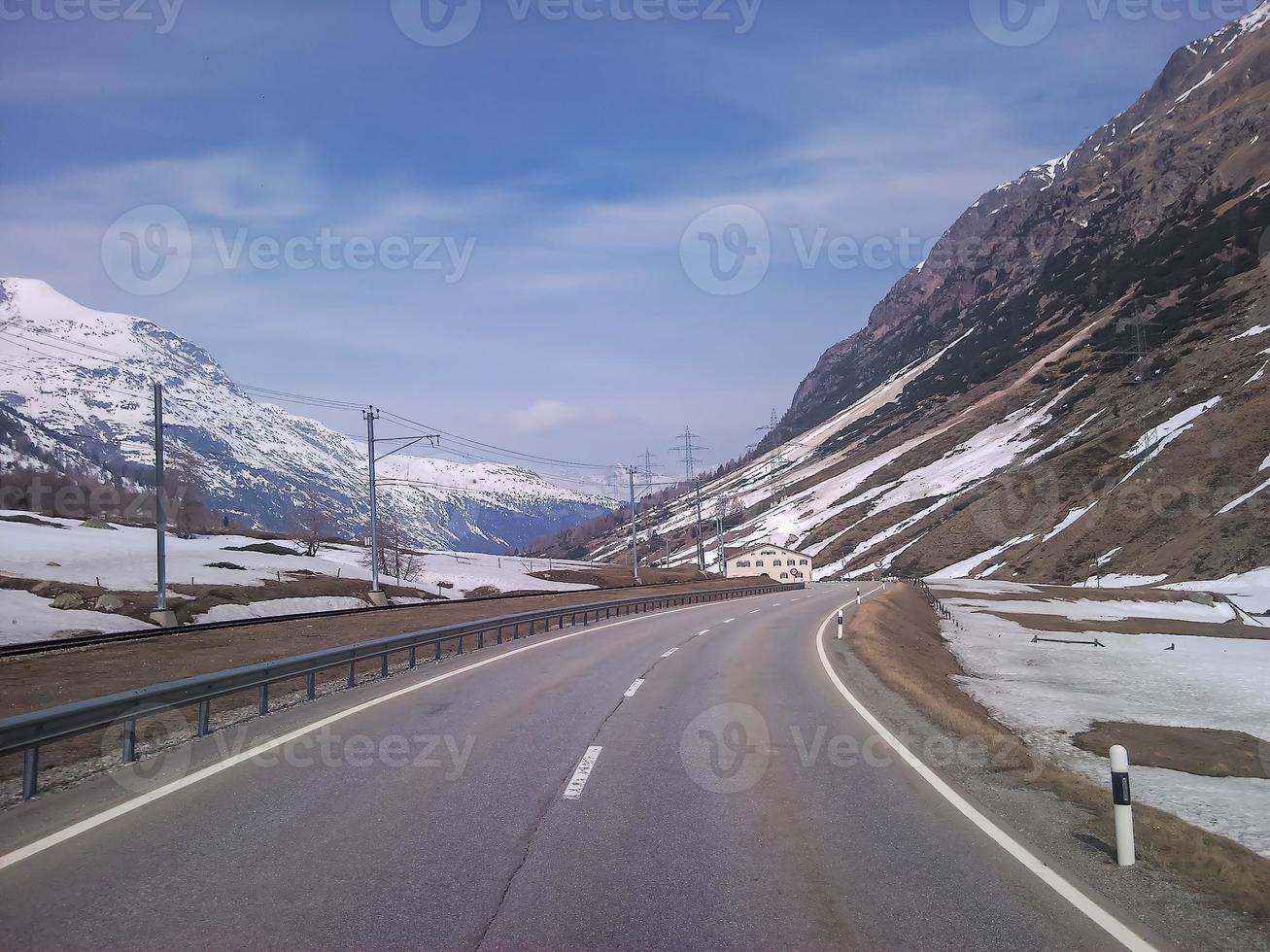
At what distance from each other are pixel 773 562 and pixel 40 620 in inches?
4669

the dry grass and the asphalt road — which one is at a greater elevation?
the asphalt road

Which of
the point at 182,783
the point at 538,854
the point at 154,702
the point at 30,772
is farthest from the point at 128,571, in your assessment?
the point at 538,854

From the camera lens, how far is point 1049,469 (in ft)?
348

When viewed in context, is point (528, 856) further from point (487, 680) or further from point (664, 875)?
point (487, 680)

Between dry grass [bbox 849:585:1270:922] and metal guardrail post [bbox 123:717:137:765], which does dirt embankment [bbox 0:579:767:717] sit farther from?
dry grass [bbox 849:585:1270:922]

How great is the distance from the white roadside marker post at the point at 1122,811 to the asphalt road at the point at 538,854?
824mm

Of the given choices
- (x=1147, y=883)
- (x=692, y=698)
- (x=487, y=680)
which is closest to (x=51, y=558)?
(x=487, y=680)

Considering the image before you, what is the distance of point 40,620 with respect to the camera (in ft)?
101

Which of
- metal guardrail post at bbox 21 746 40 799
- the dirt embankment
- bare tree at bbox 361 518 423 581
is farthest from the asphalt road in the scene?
bare tree at bbox 361 518 423 581

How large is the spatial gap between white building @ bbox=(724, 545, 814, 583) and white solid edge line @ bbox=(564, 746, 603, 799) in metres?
129

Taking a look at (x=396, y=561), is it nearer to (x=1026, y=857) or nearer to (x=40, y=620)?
(x=40, y=620)

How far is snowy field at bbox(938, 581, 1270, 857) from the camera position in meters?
10.6

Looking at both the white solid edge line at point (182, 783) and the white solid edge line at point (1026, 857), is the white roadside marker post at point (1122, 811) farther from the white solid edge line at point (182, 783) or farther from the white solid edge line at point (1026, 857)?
the white solid edge line at point (182, 783)

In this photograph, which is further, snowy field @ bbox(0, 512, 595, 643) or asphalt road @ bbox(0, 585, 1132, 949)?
snowy field @ bbox(0, 512, 595, 643)
